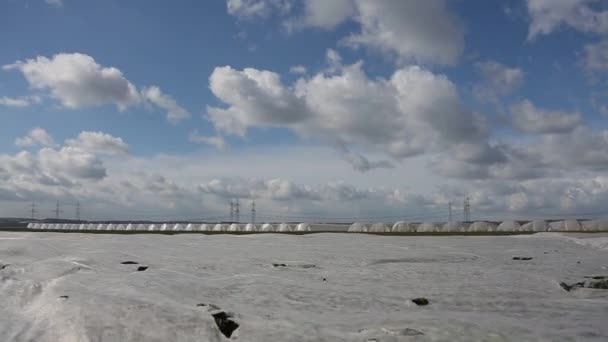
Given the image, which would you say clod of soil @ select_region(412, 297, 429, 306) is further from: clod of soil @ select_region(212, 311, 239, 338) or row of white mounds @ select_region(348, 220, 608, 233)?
row of white mounds @ select_region(348, 220, 608, 233)

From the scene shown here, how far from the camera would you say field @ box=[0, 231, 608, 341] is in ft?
22.5

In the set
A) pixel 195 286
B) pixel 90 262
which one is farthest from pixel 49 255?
pixel 195 286

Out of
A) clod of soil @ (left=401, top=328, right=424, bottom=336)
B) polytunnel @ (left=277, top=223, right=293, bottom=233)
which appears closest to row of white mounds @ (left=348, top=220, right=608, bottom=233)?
polytunnel @ (left=277, top=223, right=293, bottom=233)

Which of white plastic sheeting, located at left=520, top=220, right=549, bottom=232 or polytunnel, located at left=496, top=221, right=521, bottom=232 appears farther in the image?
polytunnel, located at left=496, top=221, right=521, bottom=232

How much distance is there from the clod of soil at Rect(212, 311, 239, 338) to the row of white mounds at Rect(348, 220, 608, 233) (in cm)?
6238

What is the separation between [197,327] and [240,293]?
99.8 inches

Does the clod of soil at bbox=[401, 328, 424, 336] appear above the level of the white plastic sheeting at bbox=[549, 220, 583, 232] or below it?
below

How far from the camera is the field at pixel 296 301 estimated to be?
687 centimetres

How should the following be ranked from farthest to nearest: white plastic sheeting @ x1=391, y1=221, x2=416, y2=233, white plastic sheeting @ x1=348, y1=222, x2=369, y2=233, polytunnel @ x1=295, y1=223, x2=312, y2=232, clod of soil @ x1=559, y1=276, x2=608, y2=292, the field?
polytunnel @ x1=295, y1=223, x2=312, y2=232 < white plastic sheeting @ x1=348, y1=222, x2=369, y2=233 < white plastic sheeting @ x1=391, y1=221, x2=416, y2=233 < clod of soil @ x1=559, y1=276, x2=608, y2=292 < the field

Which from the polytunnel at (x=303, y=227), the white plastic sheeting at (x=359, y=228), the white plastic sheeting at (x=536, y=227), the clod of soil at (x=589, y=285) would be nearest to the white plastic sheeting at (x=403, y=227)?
the white plastic sheeting at (x=359, y=228)

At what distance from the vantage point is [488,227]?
69.4 metres

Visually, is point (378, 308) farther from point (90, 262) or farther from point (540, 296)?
point (90, 262)

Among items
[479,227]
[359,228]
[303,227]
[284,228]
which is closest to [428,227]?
[479,227]

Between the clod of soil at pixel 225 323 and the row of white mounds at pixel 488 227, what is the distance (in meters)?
62.4
